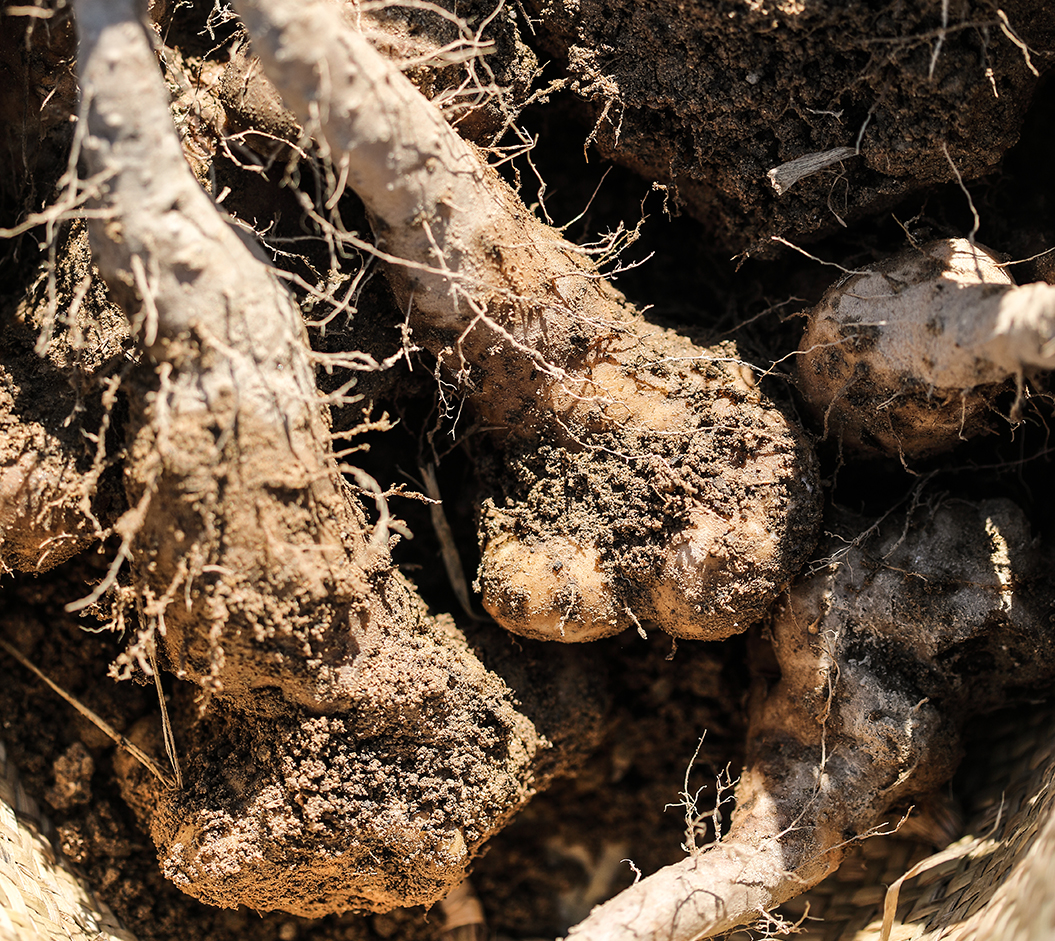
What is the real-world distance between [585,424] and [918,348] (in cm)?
48

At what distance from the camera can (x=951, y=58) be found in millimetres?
1164

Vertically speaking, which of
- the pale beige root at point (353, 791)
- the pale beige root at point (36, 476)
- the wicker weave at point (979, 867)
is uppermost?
the pale beige root at point (36, 476)

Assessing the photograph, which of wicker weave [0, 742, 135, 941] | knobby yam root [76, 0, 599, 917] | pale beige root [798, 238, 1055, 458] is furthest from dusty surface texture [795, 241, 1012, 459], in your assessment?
wicker weave [0, 742, 135, 941]

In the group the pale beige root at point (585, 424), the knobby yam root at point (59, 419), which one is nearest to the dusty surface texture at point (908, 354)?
the pale beige root at point (585, 424)

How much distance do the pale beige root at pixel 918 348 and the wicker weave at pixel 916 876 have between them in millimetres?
544

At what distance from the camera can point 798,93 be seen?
4.11 ft

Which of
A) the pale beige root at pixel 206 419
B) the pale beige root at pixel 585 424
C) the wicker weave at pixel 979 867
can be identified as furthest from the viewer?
the pale beige root at pixel 585 424

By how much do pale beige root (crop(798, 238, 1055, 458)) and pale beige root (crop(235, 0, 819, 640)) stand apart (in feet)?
0.34

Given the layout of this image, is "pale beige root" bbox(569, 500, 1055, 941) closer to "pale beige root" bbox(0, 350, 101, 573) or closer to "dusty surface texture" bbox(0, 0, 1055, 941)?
"dusty surface texture" bbox(0, 0, 1055, 941)

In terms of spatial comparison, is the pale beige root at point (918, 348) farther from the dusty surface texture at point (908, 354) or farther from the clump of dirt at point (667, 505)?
the clump of dirt at point (667, 505)

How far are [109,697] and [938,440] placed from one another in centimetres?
140

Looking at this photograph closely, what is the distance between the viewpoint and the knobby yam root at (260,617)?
1.04 m

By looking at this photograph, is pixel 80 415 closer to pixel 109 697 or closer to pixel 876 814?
pixel 109 697

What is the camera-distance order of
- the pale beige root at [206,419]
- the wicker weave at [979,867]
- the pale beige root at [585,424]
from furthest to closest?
the pale beige root at [585,424] < the wicker weave at [979,867] < the pale beige root at [206,419]
